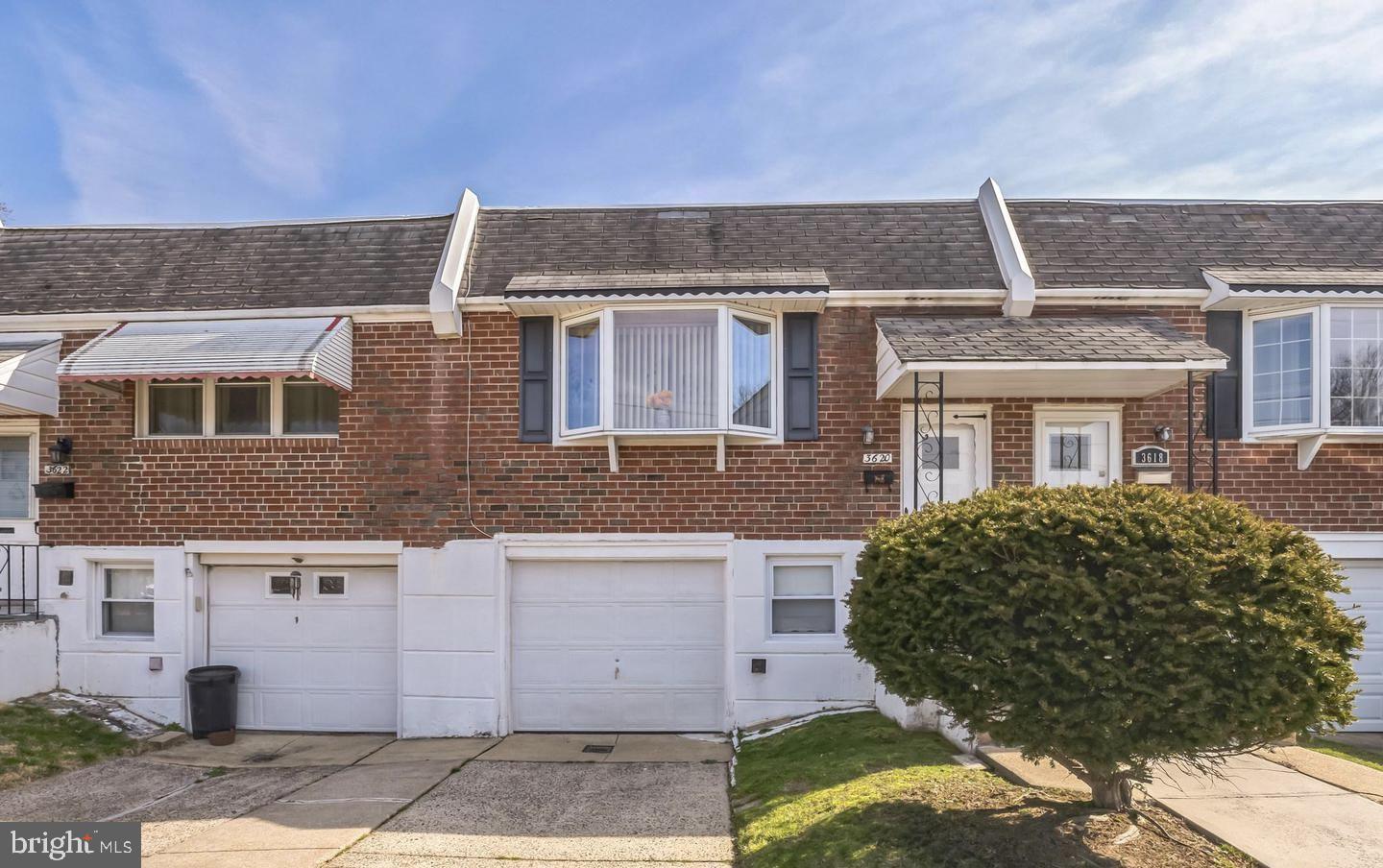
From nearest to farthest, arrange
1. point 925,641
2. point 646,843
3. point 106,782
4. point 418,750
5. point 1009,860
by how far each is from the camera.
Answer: point 1009,860 < point 925,641 < point 646,843 < point 106,782 < point 418,750

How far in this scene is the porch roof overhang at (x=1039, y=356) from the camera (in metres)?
7.40

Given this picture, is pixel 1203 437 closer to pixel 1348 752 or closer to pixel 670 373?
pixel 1348 752

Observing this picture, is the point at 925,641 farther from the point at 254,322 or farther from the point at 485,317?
the point at 254,322

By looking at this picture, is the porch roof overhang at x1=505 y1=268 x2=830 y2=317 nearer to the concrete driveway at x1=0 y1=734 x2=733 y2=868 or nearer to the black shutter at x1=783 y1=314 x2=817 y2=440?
the black shutter at x1=783 y1=314 x2=817 y2=440

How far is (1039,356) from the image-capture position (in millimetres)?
7480

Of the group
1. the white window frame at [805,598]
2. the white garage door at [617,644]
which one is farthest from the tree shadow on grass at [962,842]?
the white garage door at [617,644]

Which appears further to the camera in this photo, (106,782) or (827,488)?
(827,488)

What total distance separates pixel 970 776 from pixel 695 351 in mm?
4737

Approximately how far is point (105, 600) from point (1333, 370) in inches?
538

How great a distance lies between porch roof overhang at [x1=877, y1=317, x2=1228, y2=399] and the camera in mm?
7402

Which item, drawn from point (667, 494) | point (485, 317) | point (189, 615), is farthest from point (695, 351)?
point (189, 615)

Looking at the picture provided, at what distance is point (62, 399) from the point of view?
30.0ft

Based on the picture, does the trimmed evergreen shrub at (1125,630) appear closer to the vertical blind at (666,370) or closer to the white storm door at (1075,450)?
the white storm door at (1075,450)

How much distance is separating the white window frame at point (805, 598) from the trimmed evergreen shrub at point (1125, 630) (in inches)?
137
